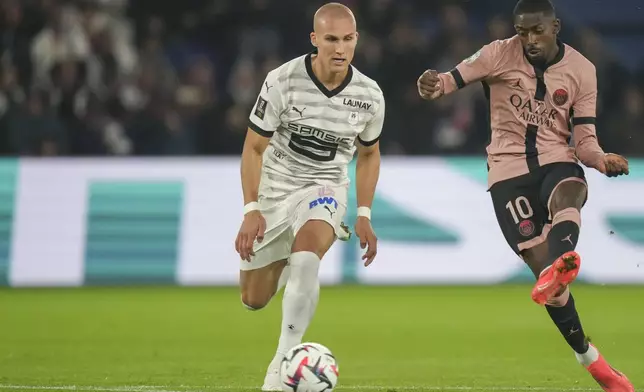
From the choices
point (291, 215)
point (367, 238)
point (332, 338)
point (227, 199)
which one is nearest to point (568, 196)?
point (367, 238)

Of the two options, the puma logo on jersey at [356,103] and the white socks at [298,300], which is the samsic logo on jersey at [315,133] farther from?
the white socks at [298,300]

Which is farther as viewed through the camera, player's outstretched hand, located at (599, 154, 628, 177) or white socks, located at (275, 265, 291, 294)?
white socks, located at (275, 265, 291, 294)

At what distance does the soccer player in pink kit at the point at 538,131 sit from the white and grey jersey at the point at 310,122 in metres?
0.48

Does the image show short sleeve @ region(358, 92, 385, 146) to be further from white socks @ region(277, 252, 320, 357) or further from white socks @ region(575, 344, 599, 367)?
white socks @ region(575, 344, 599, 367)

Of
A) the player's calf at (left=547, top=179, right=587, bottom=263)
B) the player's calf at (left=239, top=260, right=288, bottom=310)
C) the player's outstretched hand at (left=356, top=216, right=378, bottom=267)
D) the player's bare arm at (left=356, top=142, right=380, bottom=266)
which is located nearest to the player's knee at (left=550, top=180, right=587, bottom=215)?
the player's calf at (left=547, top=179, right=587, bottom=263)

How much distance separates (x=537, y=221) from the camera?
7.20 m

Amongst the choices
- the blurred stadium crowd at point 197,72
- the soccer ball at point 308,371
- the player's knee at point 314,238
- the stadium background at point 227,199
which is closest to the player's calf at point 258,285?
the stadium background at point 227,199

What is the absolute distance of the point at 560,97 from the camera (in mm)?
7219

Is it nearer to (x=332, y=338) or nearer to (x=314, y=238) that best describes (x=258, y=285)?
(x=314, y=238)

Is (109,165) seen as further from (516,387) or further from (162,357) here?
(516,387)

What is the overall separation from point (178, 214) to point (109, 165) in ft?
2.99

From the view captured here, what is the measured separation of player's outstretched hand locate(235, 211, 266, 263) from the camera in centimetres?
698

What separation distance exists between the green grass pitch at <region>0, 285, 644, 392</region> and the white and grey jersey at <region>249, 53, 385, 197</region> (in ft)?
4.09

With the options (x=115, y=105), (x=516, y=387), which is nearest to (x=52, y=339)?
(x=516, y=387)
